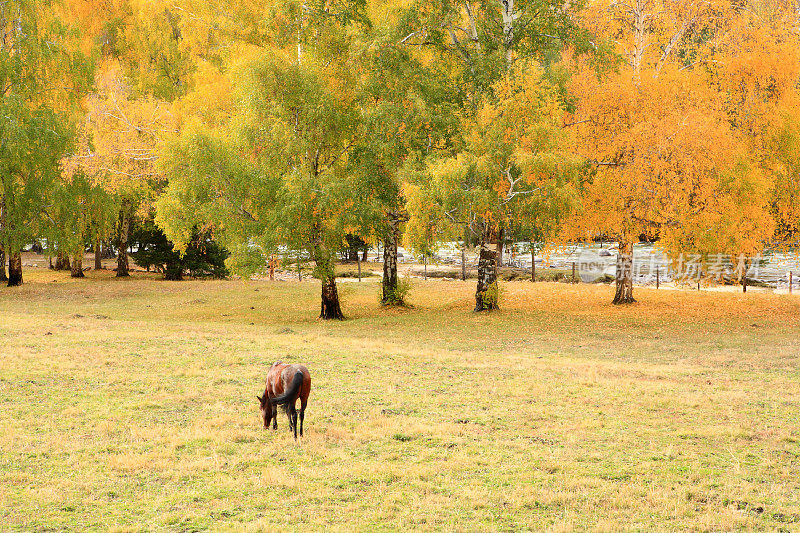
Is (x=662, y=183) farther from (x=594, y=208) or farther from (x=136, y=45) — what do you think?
(x=136, y=45)

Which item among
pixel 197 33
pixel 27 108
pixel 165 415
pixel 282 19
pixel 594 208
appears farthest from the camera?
pixel 197 33

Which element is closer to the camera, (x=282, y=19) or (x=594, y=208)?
(x=594, y=208)

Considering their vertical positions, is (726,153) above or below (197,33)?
below

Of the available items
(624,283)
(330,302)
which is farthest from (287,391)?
(624,283)

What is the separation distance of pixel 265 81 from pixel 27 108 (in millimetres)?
13864

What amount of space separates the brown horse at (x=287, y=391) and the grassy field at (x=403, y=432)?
9.3 inches

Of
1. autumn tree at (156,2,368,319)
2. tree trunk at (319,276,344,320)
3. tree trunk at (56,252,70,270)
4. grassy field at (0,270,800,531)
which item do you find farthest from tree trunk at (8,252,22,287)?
tree trunk at (319,276,344,320)

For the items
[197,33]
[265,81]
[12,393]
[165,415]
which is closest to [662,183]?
[265,81]

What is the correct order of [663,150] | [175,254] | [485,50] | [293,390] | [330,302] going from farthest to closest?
[175,254] < [330,302] < [485,50] < [663,150] < [293,390]

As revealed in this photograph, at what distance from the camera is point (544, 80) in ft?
66.1

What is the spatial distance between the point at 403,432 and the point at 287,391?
158 cm

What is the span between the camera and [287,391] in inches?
315

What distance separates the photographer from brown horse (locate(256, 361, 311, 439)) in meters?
7.97

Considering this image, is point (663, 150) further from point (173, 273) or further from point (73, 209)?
point (173, 273)
